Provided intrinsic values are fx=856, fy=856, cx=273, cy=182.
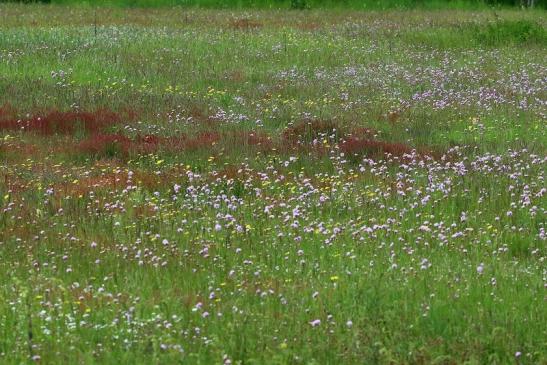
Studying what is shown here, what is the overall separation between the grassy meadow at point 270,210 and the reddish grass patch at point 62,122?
0.05 m

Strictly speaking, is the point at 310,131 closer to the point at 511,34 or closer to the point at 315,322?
the point at 315,322

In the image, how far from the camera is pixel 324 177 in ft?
36.3

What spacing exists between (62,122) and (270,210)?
605 cm

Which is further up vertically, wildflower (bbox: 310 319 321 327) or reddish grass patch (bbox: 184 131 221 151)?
wildflower (bbox: 310 319 321 327)

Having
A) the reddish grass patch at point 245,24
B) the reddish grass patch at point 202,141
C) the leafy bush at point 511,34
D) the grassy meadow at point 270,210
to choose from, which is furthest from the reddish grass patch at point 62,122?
the reddish grass patch at point 245,24

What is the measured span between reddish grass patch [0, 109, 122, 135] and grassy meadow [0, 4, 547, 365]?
5 centimetres

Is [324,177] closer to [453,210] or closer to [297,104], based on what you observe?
[453,210]

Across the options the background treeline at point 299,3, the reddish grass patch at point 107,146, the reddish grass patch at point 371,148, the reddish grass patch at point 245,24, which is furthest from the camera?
the background treeline at point 299,3

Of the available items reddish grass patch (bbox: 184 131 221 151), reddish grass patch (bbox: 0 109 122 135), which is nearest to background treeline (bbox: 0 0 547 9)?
reddish grass patch (bbox: 0 109 122 135)

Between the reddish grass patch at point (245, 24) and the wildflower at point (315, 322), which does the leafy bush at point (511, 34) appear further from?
the wildflower at point (315, 322)

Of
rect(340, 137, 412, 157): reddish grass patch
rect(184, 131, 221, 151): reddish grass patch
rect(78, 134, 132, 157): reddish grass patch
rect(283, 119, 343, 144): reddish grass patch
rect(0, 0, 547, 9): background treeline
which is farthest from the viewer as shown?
rect(0, 0, 547, 9): background treeline

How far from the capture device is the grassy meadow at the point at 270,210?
19.6ft

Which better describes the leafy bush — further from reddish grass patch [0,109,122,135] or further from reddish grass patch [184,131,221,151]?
reddish grass patch [0,109,122,135]

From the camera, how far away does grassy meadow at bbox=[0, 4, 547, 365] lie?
5977mm
